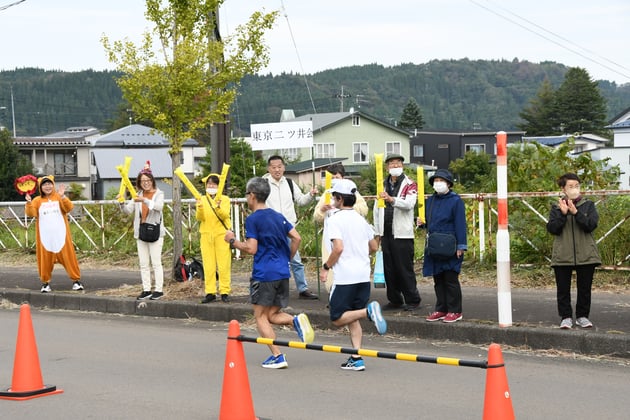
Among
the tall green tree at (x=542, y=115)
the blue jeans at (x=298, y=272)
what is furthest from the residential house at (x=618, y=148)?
the blue jeans at (x=298, y=272)

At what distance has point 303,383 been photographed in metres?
7.70

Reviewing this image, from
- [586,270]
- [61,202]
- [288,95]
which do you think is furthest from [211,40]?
[288,95]

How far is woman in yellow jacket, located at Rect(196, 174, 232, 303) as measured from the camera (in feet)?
38.2

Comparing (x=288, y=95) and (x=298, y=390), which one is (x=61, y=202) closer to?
(x=298, y=390)

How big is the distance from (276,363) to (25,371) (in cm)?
225

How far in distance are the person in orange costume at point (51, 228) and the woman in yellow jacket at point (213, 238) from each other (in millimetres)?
3091

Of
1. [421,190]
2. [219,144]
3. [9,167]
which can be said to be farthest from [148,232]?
[9,167]

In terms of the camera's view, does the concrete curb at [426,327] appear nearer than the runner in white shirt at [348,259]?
No

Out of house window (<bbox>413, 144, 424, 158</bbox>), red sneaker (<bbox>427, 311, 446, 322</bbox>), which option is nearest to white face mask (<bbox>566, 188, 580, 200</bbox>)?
red sneaker (<bbox>427, 311, 446, 322</bbox>)

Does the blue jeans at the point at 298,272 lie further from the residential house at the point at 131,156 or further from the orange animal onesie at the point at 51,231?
the residential house at the point at 131,156

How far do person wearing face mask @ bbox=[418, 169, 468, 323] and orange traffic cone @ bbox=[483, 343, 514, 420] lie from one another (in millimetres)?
4404

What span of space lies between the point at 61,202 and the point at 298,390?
777 cm

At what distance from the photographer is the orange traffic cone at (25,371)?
7340mm

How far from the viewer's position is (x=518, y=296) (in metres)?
11.6
